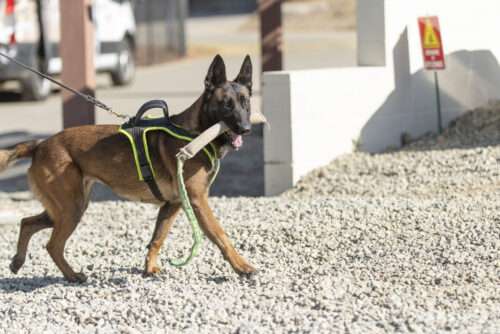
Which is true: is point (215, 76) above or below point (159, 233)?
above

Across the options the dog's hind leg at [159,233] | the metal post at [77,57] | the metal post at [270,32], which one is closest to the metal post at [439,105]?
the metal post at [270,32]

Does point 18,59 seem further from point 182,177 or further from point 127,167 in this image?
point 182,177

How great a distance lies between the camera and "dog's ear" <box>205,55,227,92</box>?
7062 millimetres

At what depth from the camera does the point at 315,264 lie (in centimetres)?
761

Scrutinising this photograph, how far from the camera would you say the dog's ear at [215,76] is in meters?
7.06

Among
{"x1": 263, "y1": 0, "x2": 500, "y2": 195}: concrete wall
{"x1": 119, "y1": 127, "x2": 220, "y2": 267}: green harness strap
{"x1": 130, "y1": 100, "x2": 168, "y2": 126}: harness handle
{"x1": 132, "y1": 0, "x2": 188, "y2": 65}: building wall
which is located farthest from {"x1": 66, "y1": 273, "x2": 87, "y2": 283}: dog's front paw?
{"x1": 132, "y1": 0, "x2": 188, "y2": 65}: building wall

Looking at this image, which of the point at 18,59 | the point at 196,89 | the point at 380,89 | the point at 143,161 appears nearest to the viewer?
the point at 143,161

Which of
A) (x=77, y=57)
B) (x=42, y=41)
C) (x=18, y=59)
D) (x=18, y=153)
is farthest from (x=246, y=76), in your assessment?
(x=42, y=41)

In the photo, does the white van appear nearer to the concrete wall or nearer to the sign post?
the concrete wall

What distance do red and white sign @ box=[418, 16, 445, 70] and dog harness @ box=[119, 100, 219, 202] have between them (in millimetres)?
5011

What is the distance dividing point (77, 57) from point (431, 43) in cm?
376

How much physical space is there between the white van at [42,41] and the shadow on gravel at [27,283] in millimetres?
10274

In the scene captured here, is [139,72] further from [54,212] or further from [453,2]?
[54,212]

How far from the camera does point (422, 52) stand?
11.8 m
